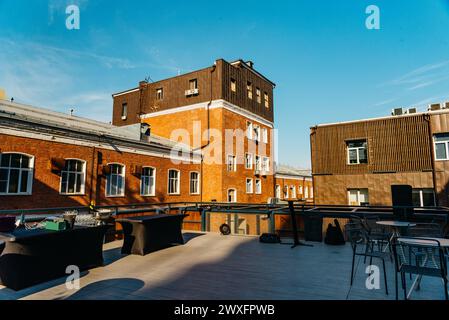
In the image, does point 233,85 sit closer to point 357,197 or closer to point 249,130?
point 249,130

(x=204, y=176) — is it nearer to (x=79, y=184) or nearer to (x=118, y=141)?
(x=118, y=141)

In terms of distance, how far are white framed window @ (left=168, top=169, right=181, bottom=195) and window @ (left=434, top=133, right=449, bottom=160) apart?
56.7 ft

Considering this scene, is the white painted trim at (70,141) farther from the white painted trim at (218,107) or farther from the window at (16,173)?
the white painted trim at (218,107)

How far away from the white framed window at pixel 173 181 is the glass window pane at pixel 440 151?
17.3 metres

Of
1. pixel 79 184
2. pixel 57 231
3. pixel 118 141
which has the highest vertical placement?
pixel 118 141

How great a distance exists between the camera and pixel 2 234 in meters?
4.85

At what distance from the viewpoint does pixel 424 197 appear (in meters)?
17.4

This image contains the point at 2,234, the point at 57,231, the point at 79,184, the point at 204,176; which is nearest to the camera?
the point at 2,234

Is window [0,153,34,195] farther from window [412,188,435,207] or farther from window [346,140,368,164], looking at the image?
window [412,188,435,207]

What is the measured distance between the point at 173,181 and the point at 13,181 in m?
9.46

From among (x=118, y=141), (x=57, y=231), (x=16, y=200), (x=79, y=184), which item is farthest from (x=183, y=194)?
(x=57, y=231)

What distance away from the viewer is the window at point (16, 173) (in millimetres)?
10109
